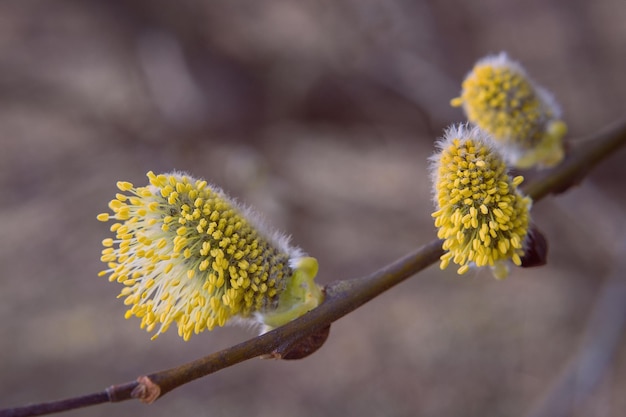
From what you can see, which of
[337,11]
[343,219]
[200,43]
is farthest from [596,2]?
[200,43]

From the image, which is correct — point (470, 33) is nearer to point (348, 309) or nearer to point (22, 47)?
point (22, 47)

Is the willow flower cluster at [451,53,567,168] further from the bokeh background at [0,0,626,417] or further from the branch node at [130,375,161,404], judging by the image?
the bokeh background at [0,0,626,417]

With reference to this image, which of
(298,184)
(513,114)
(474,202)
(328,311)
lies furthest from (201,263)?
→ (298,184)

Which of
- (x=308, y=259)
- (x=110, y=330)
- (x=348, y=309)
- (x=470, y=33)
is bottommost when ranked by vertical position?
(x=348, y=309)

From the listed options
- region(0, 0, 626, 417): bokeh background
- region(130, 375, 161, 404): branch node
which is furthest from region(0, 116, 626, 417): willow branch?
region(0, 0, 626, 417): bokeh background

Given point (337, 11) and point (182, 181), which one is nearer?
point (182, 181)

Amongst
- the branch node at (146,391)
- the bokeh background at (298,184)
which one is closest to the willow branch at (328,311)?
the branch node at (146,391)
